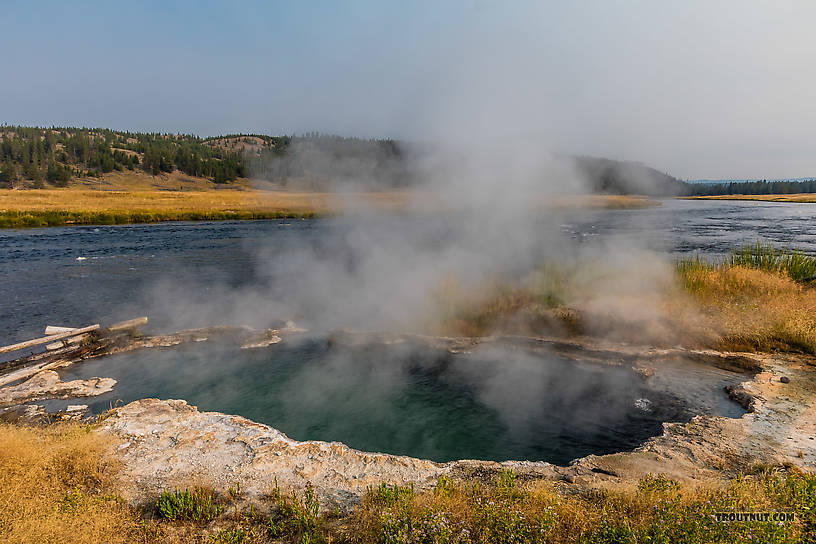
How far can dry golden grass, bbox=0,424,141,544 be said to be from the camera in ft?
11.5

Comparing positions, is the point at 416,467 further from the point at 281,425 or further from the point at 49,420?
the point at 49,420

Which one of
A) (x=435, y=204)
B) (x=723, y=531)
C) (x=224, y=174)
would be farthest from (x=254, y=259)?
(x=224, y=174)

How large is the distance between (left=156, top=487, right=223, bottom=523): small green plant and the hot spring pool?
2.16 metres

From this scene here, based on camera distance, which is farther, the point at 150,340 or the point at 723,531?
the point at 150,340

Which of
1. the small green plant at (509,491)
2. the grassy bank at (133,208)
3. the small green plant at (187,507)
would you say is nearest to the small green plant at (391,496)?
the small green plant at (509,491)

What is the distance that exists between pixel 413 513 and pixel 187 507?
216 centimetres

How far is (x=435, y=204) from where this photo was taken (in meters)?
16.7

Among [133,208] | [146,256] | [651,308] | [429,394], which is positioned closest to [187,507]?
[429,394]

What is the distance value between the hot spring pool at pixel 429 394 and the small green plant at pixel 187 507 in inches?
85.2

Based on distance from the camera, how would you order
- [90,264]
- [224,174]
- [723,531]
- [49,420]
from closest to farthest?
[723,531] → [49,420] → [90,264] → [224,174]

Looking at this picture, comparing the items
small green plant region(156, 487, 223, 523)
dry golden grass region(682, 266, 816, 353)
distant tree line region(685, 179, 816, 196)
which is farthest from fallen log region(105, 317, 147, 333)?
distant tree line region(685, 179, 816, 196)

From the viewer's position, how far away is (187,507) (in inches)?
159

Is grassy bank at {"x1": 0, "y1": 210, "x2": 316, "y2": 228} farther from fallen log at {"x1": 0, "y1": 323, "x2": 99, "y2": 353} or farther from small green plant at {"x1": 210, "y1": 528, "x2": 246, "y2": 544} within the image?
small green plant at {"x1": 210, "y1": 528, "x2": 246, "y2": 544}

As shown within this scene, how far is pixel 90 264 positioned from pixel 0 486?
20408 mm
